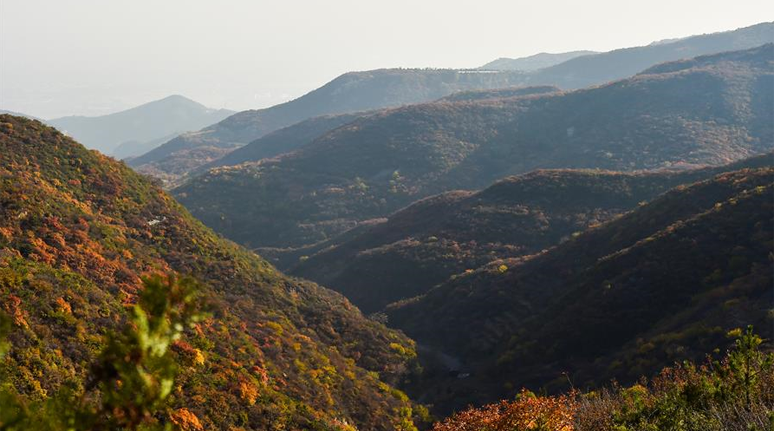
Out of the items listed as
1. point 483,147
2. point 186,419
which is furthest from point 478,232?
point 483,147

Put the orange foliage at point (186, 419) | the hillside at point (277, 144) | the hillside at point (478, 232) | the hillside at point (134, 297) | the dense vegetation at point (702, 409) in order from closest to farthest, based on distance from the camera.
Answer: the dense vegetation at point (702, 409) < the orange foliage at point (186, 419) < the hillside at point (134, 297) < the hillside at point (478, 232) < the hillside at point (277, 144)

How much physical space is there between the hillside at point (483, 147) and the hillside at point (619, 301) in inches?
1995

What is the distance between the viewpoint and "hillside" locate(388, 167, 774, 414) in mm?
24719

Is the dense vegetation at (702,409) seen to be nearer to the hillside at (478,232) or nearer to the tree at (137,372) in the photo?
the tree at (137,372)

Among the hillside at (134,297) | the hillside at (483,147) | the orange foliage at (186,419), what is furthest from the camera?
the hillside at (483,147)

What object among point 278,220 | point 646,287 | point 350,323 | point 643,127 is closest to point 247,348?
point 350,323

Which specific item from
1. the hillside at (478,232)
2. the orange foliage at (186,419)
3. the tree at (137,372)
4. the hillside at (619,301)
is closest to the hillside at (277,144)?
the hillside at (478,232)

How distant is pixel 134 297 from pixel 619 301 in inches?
1106

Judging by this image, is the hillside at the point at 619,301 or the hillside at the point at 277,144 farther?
the hillside at the point at 277,144

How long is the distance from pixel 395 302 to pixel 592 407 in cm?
3764

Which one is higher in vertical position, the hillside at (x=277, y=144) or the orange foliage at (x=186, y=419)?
A: the hillside at (x=277, y=144)

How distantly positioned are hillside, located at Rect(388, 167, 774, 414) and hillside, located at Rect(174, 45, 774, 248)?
5066 centimetres

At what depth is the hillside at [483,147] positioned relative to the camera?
3765 inches

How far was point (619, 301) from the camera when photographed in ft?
101
